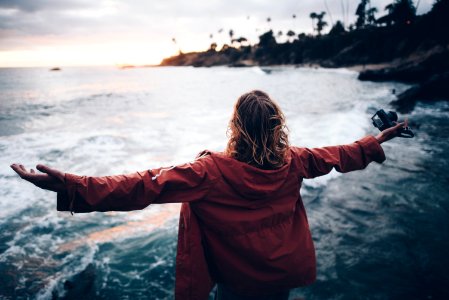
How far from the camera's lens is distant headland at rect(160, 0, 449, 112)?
27.2 metres

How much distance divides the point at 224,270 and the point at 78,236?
14.8 ft

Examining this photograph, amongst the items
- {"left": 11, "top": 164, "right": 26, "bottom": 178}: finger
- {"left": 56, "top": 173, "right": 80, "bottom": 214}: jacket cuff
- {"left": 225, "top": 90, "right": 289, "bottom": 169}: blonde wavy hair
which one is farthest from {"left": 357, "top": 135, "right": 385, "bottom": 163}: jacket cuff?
{"left": 11, "top": 164, "right": 26, "bottom": 178}: finger

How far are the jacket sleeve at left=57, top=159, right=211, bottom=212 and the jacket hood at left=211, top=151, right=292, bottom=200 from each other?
0.12m

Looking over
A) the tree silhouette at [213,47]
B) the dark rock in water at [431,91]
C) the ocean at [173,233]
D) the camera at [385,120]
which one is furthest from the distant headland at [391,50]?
the tree silhouette at [213,47]

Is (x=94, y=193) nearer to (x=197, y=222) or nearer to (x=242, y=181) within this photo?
(x=197, y=222)

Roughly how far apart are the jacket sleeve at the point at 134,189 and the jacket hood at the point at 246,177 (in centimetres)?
12

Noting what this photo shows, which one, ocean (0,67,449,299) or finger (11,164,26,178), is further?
ocean (0,67,449,299)

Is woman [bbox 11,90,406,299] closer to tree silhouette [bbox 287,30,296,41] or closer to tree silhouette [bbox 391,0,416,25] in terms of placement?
tree silhouette [bbox 391,0,416,25]

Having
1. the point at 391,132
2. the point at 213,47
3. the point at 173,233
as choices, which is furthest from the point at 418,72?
the point at 213,47

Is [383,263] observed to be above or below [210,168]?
below

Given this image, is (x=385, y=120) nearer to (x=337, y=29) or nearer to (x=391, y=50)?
(x=391, y=50)

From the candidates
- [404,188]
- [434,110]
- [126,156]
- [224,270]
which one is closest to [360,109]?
[434,110]

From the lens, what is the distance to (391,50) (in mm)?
56969

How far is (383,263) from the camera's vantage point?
4258 millimetres
